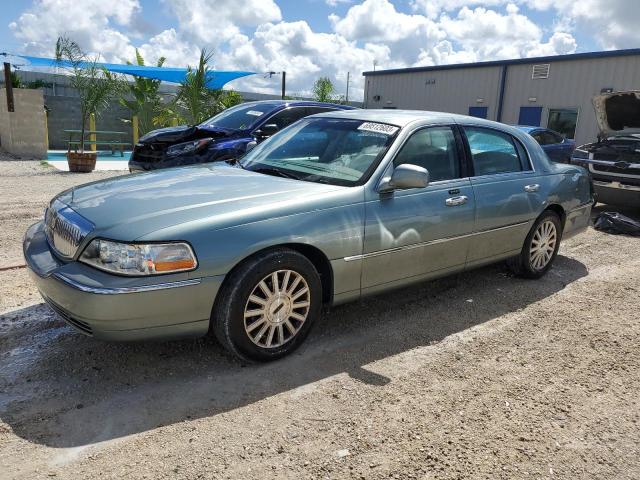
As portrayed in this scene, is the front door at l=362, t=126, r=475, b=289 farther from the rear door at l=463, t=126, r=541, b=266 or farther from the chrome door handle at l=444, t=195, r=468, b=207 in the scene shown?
the rear door at l=463, t=126, r=541, b=266

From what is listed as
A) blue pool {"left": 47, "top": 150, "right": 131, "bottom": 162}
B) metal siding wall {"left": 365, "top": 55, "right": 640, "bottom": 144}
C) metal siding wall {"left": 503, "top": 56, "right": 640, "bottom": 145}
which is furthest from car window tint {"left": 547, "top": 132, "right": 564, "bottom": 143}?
blue pool {"left": 47, "top": 150, "right": 131, "bottom": 162}

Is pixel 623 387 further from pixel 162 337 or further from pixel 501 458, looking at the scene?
pixel 162 337

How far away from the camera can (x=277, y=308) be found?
3.30 meters

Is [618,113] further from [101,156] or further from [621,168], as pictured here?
[101,156]

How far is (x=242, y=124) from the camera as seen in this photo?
8.15 metres

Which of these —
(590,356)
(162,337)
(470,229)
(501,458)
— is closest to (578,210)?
(470,229)

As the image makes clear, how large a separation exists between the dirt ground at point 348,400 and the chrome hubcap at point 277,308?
190 millimetres

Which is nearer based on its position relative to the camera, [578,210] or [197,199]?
[197,199]

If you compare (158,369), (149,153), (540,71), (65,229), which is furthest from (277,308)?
(540,71)

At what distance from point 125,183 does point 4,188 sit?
7.04 m

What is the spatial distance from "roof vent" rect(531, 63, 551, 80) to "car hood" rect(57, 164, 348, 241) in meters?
19.9

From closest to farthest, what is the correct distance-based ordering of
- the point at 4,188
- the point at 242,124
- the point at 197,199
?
the point at 197,199
the point at 242,124
the point at 4,188

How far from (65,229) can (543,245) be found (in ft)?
13.9

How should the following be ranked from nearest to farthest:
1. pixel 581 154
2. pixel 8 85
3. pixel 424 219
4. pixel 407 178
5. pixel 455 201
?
1. pixel 407 178
2. pixel 424 219
3. pixel 455 201
4. pixel 581 154
5. pixel 8 85
